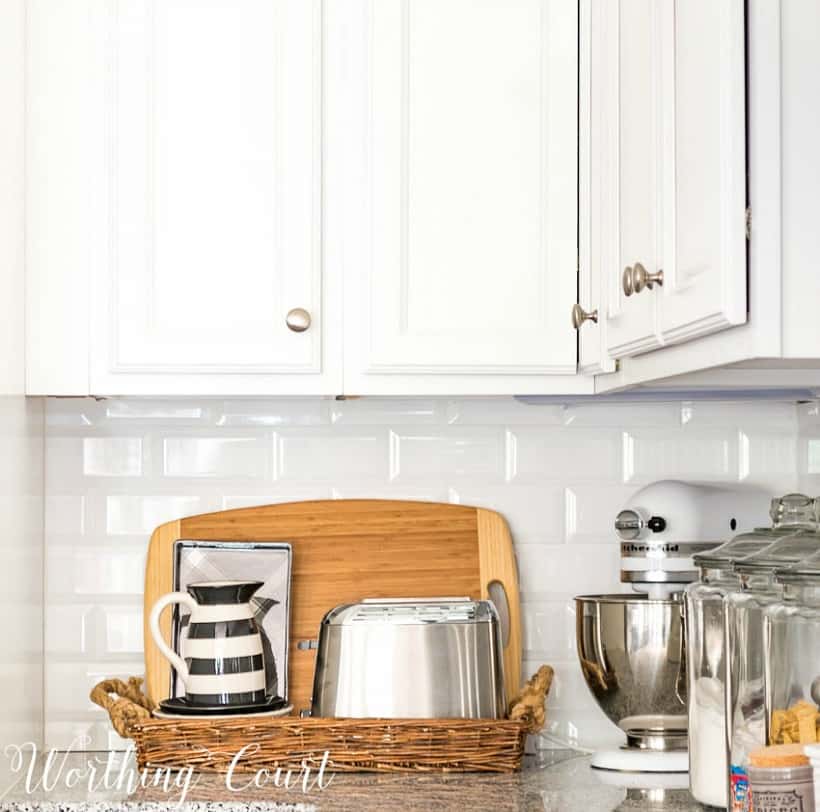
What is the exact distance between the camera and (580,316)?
2020 millimetres

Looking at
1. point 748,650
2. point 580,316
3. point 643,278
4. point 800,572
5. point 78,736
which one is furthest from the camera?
point 78,736

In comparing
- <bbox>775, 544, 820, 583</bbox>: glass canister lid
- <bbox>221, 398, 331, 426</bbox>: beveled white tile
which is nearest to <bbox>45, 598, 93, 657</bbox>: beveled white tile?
<bbox>221, 398, 331, 426</bbox>: beveled white tile

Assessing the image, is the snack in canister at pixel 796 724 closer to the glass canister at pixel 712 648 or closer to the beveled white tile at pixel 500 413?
the glass canister at pixel 712 648

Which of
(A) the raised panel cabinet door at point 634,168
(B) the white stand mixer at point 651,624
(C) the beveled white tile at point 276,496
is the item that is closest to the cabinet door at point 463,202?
(A) the raised panel cabinet door at point 634,168

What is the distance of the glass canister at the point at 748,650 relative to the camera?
4.49ft

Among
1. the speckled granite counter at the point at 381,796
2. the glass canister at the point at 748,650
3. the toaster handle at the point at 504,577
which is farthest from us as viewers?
the toaster handle at the point at 504,577

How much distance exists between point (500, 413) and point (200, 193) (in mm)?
692

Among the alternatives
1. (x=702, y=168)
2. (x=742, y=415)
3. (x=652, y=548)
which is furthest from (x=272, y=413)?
(x=702, y=168)

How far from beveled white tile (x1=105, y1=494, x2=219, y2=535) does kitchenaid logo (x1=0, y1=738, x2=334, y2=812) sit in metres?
0.39

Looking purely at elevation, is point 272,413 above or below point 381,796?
above

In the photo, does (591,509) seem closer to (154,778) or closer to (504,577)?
(504,577)

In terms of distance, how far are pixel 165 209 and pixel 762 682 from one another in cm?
114

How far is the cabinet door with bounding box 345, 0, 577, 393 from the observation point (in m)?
2.04

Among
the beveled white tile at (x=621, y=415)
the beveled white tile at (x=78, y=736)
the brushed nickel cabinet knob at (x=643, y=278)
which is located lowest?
the beveled white tile at (x=78, y=736)
